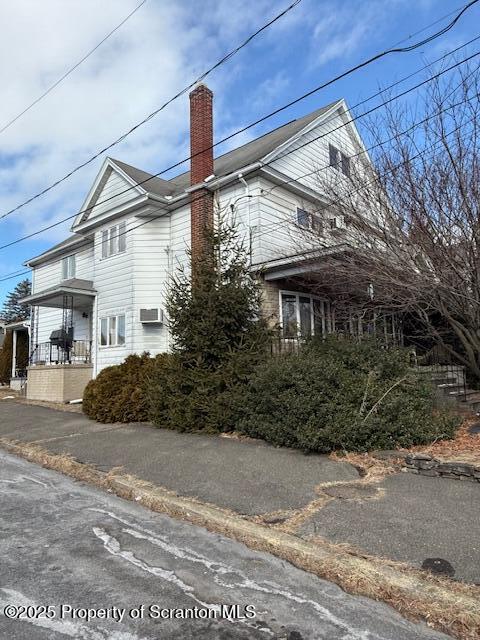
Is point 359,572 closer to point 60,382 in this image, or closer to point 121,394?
point 121,394

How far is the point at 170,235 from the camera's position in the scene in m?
16.3

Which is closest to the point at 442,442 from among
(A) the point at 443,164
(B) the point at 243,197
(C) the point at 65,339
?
(A) the point at 443,164

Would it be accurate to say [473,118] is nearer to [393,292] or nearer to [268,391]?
[393,292]

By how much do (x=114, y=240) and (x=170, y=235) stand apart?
7.83 ft

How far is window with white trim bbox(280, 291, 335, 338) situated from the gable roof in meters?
4.16

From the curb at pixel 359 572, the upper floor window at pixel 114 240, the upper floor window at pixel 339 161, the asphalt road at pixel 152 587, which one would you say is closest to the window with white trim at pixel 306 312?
the upper floor window at pixel 339 161

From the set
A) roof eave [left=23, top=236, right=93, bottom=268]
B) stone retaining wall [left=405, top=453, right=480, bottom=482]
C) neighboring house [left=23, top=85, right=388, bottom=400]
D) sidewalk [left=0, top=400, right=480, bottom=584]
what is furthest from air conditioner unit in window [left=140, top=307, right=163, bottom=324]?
stone retaining wall [left=405, top=453, right=480, bottom=482]

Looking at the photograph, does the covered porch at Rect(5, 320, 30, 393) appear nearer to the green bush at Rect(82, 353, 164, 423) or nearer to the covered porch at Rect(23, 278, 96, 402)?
the covered porch at Rect(23, 278, 96, 402)

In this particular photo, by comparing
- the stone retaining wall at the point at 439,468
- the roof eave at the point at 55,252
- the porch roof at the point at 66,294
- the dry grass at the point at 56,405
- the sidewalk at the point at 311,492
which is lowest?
the sidewalk at the point at 311,492

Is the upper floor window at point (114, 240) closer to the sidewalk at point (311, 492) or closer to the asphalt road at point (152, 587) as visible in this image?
the sidewalk at point (311, 492)

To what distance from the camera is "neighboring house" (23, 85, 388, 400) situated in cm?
1383

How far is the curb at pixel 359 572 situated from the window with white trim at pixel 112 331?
36.5ft

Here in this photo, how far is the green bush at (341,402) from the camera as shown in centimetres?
735

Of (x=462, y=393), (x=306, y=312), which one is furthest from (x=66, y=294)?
(x=462, y=393)
